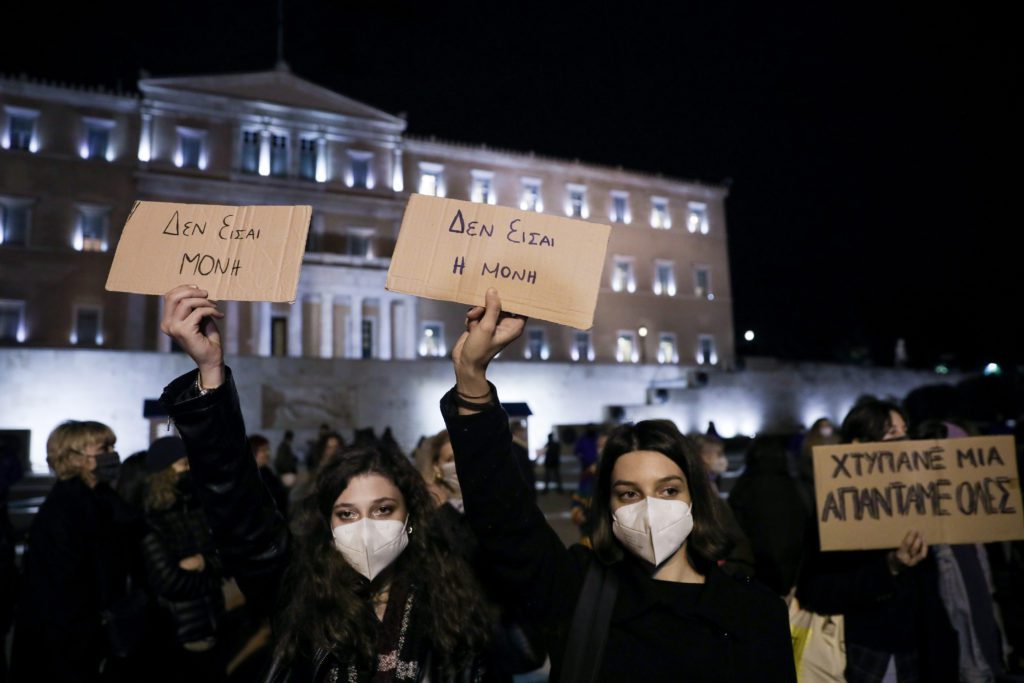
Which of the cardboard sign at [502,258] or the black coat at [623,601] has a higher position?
the cardboard sign at [502,258]

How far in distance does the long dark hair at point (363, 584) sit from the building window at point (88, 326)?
2753cm

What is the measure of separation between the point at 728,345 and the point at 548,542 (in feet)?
125

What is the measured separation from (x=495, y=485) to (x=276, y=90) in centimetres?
3089

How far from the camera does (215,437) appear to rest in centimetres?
199

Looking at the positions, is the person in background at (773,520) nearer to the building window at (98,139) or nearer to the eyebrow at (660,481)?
the eyebrow at (660,481)

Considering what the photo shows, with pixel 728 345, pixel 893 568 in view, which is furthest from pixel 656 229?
pixel 893 568

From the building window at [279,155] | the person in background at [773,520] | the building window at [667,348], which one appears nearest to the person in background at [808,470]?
the person in background at [773,520]

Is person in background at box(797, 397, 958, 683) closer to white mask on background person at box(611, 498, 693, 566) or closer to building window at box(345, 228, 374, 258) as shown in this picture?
white mask on background person at box(611, 498, 693, 566)

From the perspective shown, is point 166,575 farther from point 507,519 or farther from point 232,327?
point 232,327

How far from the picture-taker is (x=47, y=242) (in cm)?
2577

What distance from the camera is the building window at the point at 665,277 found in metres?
36.9

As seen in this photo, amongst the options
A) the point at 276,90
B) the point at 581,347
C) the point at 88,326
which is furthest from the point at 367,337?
the point at 276,90

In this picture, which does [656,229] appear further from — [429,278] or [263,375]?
[429,278]

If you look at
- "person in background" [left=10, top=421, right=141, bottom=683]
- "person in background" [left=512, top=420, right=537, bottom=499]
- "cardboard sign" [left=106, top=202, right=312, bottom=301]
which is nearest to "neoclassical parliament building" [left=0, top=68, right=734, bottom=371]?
"person in background" [left=512, top=420, right=537, bottom=499]
